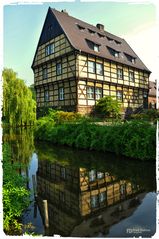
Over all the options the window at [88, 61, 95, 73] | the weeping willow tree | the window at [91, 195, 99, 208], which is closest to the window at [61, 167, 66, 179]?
the window at [91, 195, 99, 208]

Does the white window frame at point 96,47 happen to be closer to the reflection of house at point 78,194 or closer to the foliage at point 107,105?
the foliage at point 107,105

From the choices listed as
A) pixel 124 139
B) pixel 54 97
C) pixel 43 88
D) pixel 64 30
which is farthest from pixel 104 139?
pixel 64 30

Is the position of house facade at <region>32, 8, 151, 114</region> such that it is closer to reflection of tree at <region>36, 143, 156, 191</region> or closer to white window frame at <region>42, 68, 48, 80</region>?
white window frame at <region>42, 68, 48, 80</region>

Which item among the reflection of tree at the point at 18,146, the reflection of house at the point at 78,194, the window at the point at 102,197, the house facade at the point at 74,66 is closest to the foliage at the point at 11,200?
the reflection of house at the point at 78,194

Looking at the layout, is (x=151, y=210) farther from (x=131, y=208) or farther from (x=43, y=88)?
(x=43, y=88)

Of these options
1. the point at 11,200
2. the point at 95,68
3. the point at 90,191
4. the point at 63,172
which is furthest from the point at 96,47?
the point at 11,200

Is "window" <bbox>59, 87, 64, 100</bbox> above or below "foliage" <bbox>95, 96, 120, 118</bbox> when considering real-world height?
above
